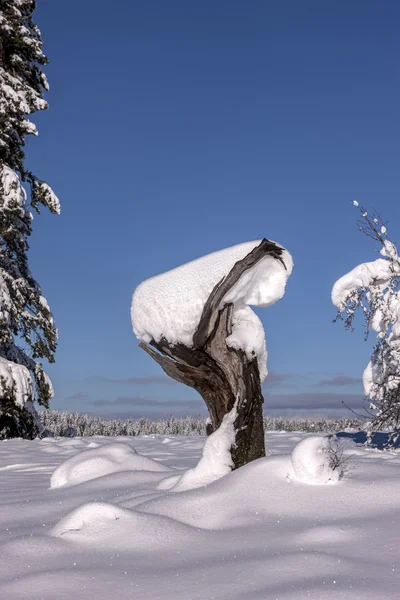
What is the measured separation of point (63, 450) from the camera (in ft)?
29.1

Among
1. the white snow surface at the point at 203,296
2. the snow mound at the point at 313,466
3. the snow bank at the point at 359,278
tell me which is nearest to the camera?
the snow mound at the point at 313,466

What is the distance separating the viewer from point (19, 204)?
38.5 ft

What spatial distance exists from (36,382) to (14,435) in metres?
1.58

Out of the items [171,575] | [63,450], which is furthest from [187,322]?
[63,450]

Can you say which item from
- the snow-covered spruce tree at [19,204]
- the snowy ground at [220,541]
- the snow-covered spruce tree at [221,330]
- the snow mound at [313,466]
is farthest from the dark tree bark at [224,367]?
the snow-covered spruce tree at [19,204]

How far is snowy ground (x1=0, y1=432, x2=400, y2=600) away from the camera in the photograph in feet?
7.04

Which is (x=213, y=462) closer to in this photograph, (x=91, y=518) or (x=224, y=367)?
(x=224, y=367)

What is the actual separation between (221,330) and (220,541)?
1717 millimetres

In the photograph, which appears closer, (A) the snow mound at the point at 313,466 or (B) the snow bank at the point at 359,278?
(A) the snow mound at the point at 313,466

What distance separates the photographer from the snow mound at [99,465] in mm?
4770

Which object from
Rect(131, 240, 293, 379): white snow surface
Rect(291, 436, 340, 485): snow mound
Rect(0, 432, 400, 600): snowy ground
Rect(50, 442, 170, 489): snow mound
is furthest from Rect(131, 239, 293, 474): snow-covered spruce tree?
Rect(50, 442, 170, 489): snow mound

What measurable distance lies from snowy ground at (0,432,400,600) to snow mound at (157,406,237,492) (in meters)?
0.22

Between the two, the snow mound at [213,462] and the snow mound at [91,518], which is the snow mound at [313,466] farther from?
the snow mound at [91,518]

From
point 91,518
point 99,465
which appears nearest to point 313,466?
point 91,518
